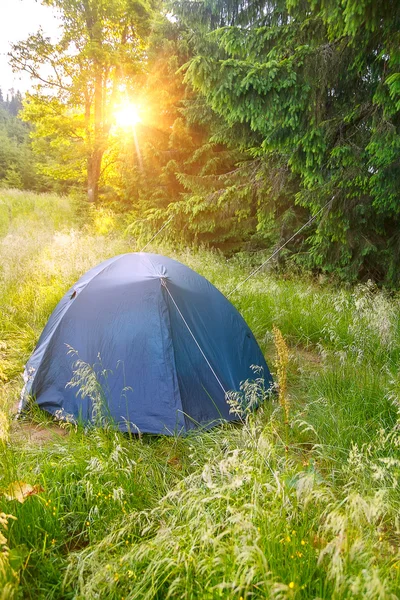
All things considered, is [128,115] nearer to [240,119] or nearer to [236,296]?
[240,119]

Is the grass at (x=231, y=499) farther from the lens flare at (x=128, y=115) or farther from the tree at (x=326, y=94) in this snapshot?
the lens flare at (x=128, y=115)

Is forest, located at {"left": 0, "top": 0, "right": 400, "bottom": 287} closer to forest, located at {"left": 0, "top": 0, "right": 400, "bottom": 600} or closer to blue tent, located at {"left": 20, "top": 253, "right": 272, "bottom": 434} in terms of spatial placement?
forest, located at {"left": 0, "top": 0, "right": 400, "bottom": 600}

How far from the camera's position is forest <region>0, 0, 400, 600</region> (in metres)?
1.46

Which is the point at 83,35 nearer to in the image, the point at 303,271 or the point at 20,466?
the point at 303,271

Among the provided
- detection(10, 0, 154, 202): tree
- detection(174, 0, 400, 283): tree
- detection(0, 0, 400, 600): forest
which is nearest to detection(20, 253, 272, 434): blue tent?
detection(0, 0, 400, 600): forest

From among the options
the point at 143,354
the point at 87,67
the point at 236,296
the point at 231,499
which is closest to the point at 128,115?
the point at 87,67

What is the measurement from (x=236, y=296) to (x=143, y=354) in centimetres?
259

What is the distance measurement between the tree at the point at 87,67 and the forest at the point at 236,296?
2.5 inches

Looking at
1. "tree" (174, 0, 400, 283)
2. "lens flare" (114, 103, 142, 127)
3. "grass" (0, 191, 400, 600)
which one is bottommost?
"grass" (0, 191, 400, 600)

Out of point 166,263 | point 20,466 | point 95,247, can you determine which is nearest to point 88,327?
point 166,263

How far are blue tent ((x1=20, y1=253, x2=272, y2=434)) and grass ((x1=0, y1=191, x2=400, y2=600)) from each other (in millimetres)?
241

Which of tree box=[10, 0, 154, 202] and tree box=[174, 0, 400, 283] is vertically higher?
tree box=[10, 0, 154, 202]

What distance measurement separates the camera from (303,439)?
2590 millimetres

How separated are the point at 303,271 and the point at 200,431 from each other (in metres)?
5.08
